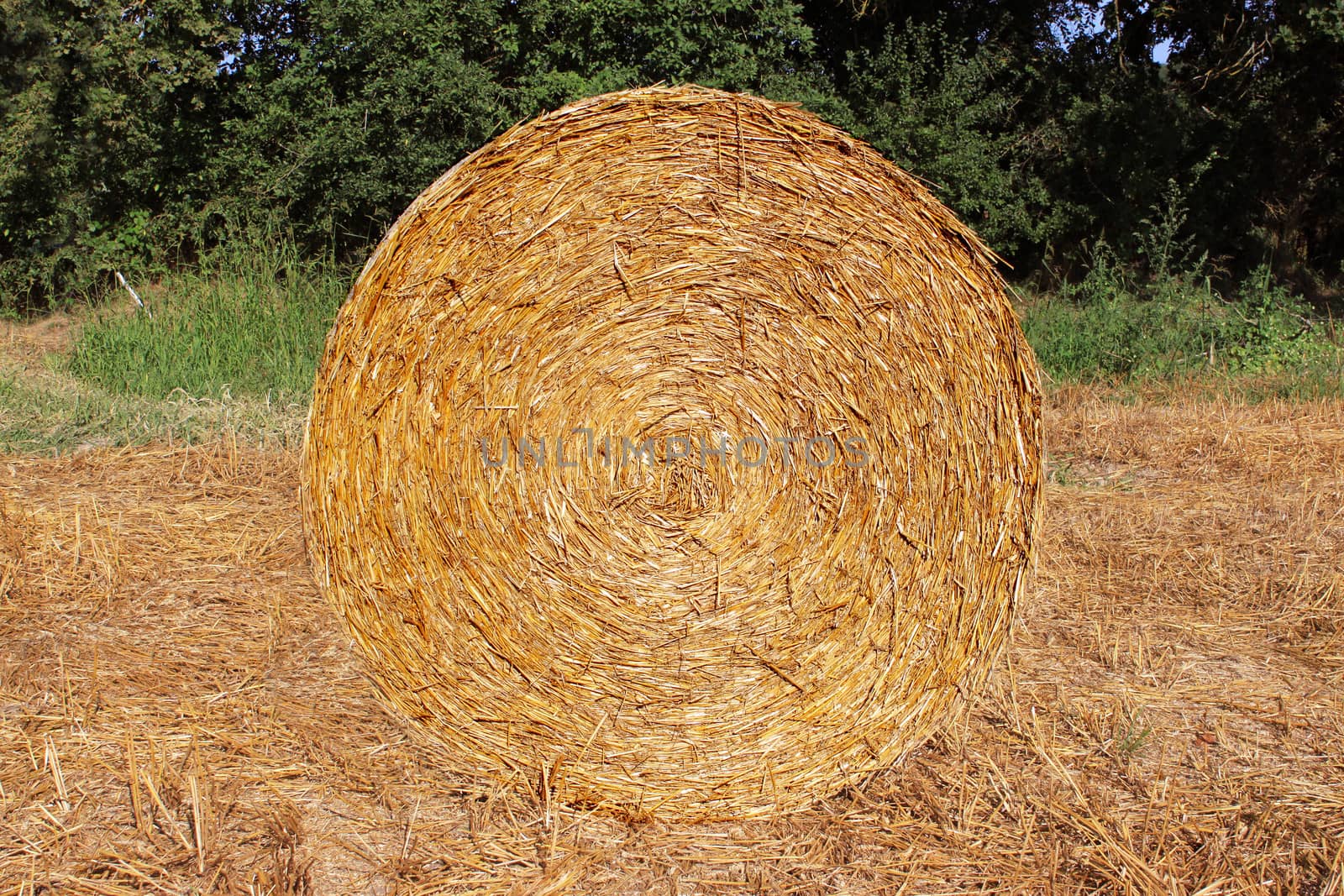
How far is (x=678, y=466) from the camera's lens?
319 cm

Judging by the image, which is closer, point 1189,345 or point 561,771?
point 561,771

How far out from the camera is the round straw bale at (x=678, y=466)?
10.1 feet

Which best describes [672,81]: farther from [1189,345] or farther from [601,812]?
[601,812]

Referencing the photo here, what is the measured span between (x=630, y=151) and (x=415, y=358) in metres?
0.82

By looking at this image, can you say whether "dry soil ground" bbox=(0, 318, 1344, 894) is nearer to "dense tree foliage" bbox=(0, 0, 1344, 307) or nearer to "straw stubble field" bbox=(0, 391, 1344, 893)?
"straw stubble field" bbox=(0, 391, 1344, 893)

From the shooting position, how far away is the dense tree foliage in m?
9.88

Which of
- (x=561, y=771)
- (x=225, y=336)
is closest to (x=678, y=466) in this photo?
(x=561, y=771)

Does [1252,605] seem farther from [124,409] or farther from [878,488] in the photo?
[124,409]

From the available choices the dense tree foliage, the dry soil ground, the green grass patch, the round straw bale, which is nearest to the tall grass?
the dense tree foliage

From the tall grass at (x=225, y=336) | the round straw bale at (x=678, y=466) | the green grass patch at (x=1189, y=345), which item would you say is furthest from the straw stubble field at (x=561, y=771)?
the green grass patch at (x=1189, y=345)

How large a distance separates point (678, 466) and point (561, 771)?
919 millimetres

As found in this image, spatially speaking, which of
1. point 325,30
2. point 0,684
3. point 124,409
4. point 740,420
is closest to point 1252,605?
point 740,420

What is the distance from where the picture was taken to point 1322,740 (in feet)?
11.4

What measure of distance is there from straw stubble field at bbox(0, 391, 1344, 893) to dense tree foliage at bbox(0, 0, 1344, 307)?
5476 mm
